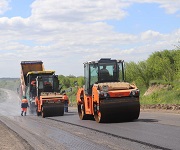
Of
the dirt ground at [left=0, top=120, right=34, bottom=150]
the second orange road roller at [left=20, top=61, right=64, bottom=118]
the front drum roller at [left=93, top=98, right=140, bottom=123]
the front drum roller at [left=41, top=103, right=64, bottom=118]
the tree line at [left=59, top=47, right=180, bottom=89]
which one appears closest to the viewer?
the dirt ground at [left=0, top=120, right=34, bottom=150]

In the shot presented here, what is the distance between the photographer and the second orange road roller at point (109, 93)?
1598 cm

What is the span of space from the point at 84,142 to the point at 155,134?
7.11 ft

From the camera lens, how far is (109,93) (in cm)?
1600

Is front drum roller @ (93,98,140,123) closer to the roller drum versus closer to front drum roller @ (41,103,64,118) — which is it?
the roller drum

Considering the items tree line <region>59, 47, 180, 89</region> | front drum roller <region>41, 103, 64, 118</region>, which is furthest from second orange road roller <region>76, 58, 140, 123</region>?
tree line <region>59, 47, 180, 89</region>

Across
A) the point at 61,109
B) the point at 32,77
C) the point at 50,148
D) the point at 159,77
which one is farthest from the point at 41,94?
the point at 159,77

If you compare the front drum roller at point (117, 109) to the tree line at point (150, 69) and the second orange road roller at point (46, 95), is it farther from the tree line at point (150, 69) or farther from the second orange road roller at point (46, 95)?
the tree line at point (150, 69)

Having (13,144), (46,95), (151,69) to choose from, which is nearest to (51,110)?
(46,95)

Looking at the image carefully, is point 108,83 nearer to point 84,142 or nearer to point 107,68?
point 107,68

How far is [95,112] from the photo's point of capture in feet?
56.0

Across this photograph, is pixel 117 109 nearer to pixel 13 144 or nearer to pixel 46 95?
pixel 13 144

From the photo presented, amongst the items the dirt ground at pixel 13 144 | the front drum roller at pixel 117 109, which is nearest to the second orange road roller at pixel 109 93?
the front drum roller at pixel 117 109

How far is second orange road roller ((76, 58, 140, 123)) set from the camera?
629 inches

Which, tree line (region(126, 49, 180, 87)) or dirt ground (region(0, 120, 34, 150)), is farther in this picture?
tree line (region(126, 49, 180, 87))
